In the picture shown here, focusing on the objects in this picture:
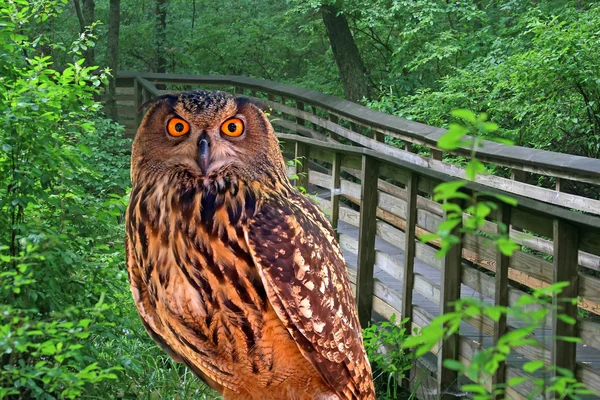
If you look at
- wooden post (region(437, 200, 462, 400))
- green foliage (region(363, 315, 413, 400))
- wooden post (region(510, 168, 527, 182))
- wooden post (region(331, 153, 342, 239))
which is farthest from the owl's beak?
wooden post (region(510, 168, 527, 182))

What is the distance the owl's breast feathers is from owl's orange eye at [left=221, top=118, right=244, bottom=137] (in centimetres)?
14

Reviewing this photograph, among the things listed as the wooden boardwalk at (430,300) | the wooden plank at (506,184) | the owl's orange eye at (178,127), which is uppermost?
the owl's orange eye at (178,127)

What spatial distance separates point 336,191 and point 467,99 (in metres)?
3.94

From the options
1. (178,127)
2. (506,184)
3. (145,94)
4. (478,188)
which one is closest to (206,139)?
(178,127)

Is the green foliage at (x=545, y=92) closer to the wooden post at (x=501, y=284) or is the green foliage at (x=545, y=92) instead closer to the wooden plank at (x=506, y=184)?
the wooden plank at (x=506, y=184)

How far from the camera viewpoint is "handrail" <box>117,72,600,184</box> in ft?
17.2

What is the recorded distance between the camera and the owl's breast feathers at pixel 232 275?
2312 mm

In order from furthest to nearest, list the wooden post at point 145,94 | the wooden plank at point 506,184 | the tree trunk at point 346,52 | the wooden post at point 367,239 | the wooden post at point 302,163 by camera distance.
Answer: the tree trunk at point 346,52
the wooden post at point 145,94
the wooden post at point 302,163
the wooden post at point 367,239
the wooden plank at point 506,184

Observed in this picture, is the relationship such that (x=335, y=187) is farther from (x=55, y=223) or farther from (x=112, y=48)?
(x=112, y=48)

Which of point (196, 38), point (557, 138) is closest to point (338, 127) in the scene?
point (557, 138)

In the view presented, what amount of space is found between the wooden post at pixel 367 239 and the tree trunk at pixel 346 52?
784 cm

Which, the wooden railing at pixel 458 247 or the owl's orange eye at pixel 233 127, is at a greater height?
the owl's orange eye at pixel 233 127

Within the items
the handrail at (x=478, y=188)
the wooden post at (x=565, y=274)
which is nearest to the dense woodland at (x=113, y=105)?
the handrail at (x=478, y=188)

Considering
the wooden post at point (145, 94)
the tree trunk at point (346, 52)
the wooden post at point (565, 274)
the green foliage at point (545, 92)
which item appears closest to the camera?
the wooden post at point (565, 274)
